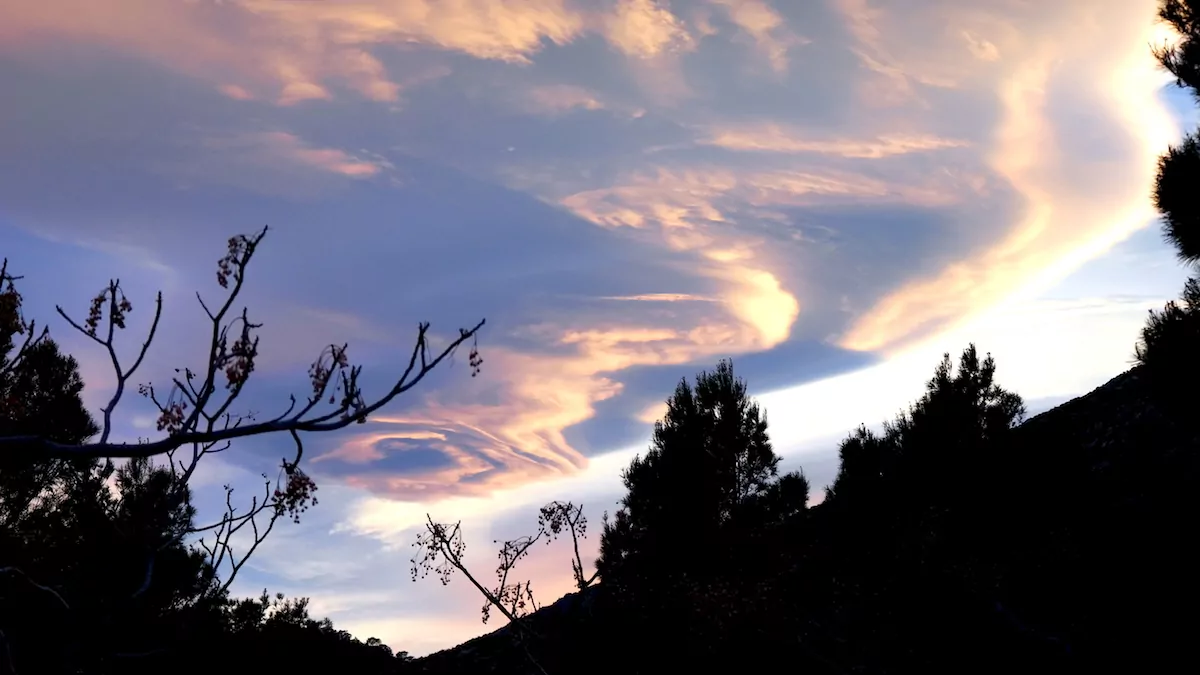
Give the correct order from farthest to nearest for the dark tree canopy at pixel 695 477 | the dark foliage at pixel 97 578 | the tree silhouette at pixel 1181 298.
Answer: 1. the dark tree canopy at pixel 695 477
2. the dark foliage at pixel 97 578
3. the tree silhouette at pixel 1181 298

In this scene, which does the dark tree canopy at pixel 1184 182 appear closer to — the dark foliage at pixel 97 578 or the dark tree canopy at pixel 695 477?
the dark tree canopy at pixel 695 477

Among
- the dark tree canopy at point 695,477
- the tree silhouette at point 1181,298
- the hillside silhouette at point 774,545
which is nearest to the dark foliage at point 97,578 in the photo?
the hillside silhouette at point 774,545

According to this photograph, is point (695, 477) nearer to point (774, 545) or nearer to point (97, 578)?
point (774, 545)

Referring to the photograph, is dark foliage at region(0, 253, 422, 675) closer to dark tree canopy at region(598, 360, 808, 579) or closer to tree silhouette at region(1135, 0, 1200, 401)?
dark tree canopy at region(598, 360, 808, 579)

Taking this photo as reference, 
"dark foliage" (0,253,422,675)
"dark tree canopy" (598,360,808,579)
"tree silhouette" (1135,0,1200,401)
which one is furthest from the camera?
"dark tree canopy" (598,360,808,579)

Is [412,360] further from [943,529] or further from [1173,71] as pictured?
[943,529]

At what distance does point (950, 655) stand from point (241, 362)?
12.6 metres

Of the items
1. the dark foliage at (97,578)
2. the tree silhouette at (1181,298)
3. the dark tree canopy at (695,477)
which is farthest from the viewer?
the dark tree canopy at (695,477)

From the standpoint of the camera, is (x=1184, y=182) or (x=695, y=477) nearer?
(x=1184, y=182)

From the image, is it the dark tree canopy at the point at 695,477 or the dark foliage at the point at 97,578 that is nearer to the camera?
the dark foliage at the point at 97,578

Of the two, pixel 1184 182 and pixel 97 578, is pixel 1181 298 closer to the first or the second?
pixel 1184 182

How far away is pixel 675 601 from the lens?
1783 centimetres

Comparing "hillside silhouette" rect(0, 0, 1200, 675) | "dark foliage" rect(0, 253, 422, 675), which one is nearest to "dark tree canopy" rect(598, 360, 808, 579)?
"hillside silhouette" rect(0, 0, 1200, 675)

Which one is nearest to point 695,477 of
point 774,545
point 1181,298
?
point 774,545
